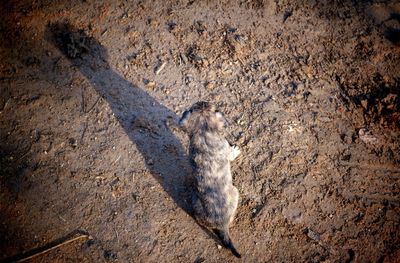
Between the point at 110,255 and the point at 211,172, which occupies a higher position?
the point at 211,172

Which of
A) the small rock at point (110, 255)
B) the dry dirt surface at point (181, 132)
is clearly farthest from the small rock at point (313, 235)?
the small rock at point (110, 255)

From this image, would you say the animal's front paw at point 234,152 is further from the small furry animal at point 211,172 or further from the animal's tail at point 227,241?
the animal's tail at point 227,241

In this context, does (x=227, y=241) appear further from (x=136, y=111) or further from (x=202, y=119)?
(x=136, y=111)

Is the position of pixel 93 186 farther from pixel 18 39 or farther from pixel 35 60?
pixel 18 39

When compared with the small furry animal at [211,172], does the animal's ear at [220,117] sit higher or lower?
higher

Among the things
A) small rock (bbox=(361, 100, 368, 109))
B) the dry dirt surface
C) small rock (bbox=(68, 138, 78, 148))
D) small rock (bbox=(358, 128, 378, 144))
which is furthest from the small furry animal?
small rock (bbox=(361, 100, 368, 109))

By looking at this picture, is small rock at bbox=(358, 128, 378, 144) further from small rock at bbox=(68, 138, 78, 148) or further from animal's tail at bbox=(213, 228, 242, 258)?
small rock at bbox=(68, 138, 78, 148)

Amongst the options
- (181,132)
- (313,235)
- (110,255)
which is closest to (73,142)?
(181,132)
